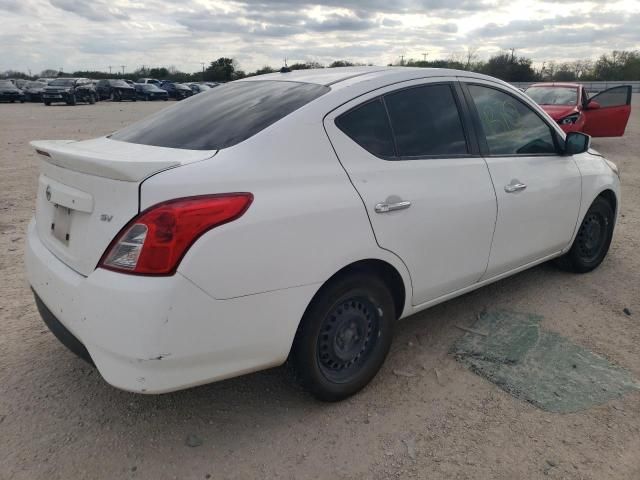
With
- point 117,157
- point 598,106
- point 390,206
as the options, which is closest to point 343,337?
point 390,206

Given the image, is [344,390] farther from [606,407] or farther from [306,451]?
[606,407]

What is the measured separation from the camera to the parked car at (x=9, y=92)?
33.9m

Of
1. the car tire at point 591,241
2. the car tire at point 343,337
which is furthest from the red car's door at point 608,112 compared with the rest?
the car tire at point 343,337

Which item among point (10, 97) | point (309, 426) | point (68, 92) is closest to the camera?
point (309, 426)

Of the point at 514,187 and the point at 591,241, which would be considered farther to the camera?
the point at 591,241

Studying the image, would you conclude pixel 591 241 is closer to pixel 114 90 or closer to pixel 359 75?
pixel 359 75

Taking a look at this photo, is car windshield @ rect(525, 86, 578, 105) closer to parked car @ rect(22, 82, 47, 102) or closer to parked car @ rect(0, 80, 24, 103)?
parked car @ rect(22, 82, 47, 102)

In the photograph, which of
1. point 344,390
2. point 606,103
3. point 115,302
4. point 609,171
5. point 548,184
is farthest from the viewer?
point 606,103

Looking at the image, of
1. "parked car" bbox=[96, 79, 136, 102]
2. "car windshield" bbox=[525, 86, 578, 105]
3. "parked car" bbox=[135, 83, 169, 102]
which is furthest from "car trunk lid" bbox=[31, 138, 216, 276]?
"parked car" bbox=[135, 83, 169, 102]

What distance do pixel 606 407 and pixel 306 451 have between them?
1.59 m

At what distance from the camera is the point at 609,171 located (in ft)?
14.4

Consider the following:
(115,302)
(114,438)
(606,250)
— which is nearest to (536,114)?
(606,250)

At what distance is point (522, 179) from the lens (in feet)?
11.3

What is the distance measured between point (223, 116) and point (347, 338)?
1.33m
